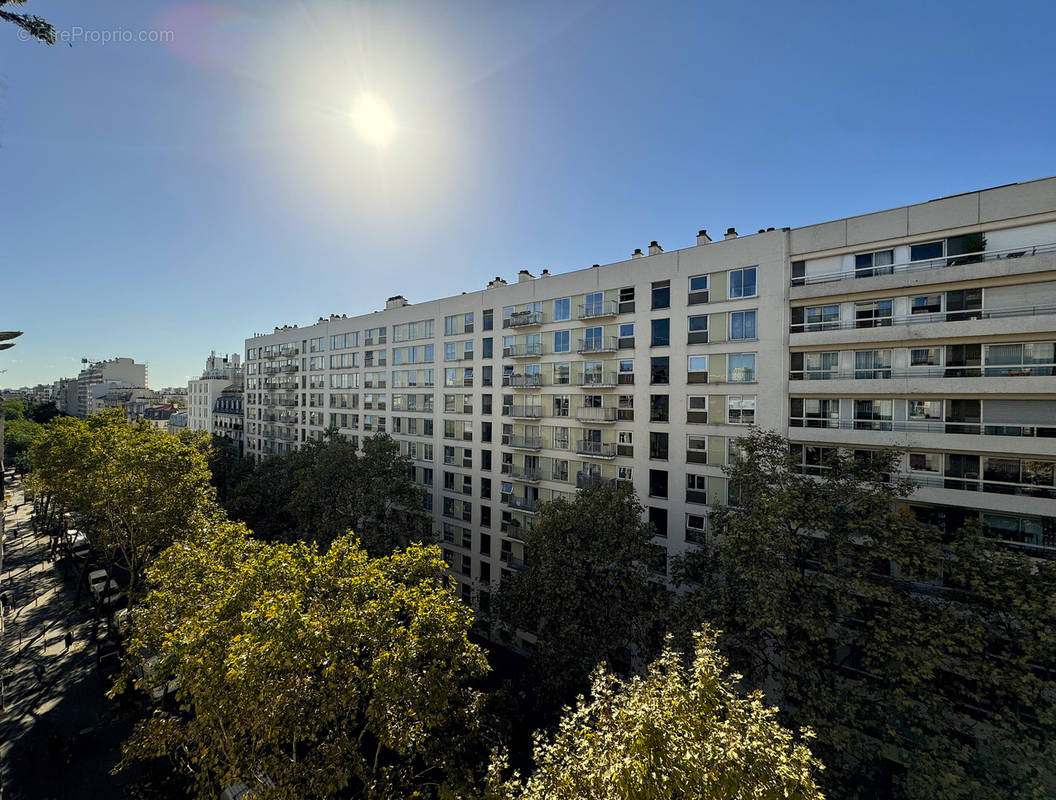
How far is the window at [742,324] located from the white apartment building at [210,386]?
91.6 m

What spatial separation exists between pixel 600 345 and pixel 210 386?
329 feet

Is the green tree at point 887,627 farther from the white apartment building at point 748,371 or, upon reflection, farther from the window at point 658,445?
the window at point 658,445

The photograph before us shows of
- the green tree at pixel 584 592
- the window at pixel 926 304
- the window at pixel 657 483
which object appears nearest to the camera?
the window at pixel 926 304

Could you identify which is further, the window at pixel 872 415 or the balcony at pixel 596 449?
the balcony at pixel 596 449

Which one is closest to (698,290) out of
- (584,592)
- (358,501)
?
(584,592)

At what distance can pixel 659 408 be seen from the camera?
3025 cm

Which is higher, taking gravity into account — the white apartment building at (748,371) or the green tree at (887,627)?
the white apartment building at (748,371)

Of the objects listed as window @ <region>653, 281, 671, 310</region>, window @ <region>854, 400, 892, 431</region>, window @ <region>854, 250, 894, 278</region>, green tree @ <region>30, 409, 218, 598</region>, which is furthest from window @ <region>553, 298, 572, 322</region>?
green tree @ <region>30, 409, 218, 598</region>

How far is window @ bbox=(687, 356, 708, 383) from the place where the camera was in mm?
28547

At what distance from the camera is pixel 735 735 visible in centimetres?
951

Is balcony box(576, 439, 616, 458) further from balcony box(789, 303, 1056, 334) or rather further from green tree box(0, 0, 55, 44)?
green tree box(0, 0, 55, 44)

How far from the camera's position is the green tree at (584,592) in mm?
22312

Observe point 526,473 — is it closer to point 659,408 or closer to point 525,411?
point 525,411

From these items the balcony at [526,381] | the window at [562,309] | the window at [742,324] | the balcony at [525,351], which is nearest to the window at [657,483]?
the window at [742,324]
